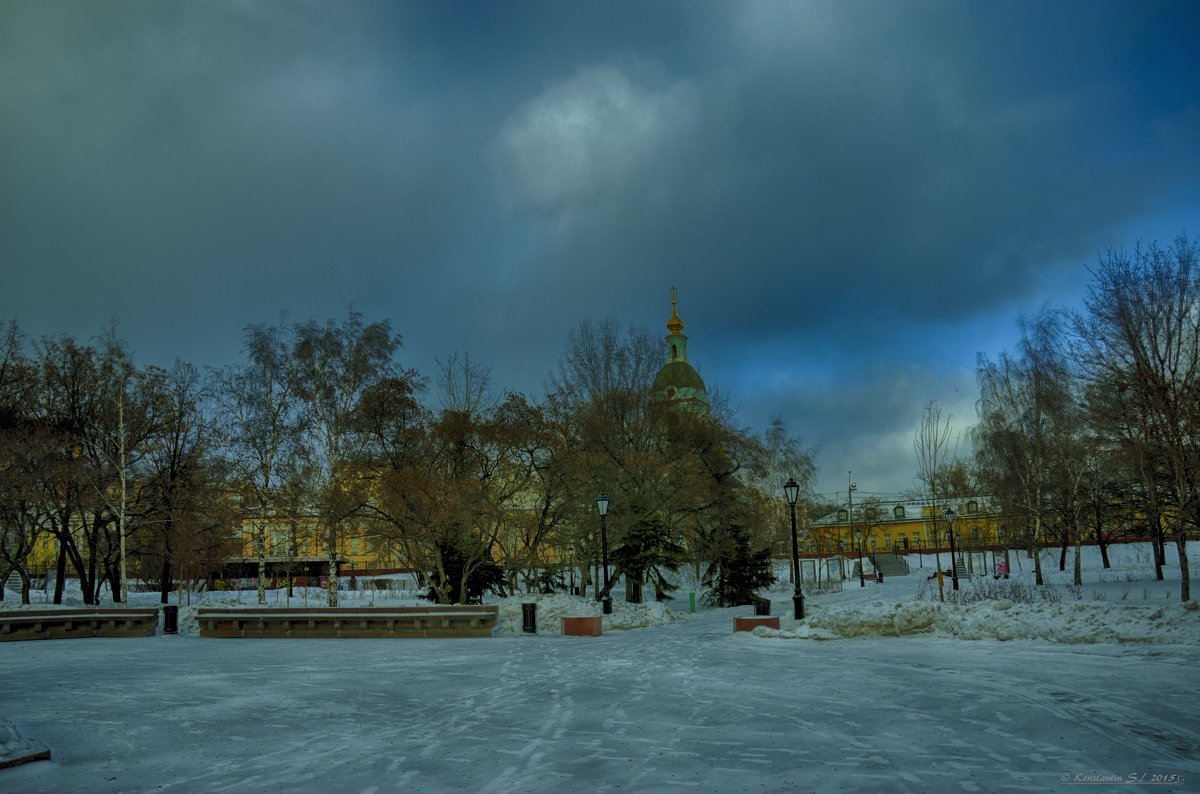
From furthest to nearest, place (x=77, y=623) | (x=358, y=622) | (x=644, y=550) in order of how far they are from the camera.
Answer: (x=644, y=550)
(x=77, y=623)
(x=358, y=622)

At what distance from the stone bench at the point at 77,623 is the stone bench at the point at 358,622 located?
1960 mm

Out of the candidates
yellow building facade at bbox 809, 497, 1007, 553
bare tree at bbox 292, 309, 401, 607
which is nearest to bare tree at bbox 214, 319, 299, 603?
bare tree at bbox 292, 309, 401, 607

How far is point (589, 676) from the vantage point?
12.4m

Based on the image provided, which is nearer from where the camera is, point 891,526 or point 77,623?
→ point 77,623

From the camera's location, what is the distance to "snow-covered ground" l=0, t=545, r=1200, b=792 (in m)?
6.49

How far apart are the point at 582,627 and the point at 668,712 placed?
37.8 ft

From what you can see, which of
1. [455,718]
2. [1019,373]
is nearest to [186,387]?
[455,718]

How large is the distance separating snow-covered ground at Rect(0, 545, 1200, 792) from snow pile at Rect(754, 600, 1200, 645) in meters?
0.04

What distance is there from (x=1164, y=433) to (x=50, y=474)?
119 ft

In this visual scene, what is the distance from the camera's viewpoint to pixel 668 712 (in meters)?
9.16

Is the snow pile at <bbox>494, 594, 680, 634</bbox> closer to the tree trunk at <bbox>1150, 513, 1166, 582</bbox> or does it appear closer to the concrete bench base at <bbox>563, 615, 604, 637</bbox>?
the concrete bench base at <bbox>563, 615, 604, 637</bbox>

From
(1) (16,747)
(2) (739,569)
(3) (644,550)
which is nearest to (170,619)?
(3) (644,550)

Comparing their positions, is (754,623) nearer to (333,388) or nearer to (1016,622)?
(1016,622)

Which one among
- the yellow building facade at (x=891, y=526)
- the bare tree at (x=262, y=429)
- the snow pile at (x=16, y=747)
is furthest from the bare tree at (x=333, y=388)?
the yellow building facade at (x=891, y=526)
